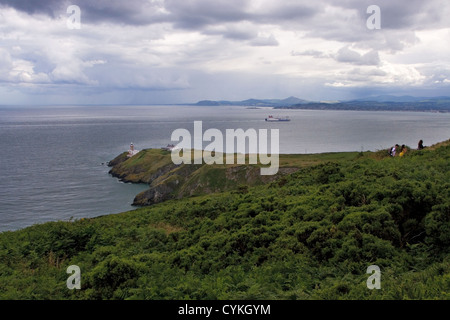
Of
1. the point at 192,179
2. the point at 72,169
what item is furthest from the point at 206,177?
the point at 72,169

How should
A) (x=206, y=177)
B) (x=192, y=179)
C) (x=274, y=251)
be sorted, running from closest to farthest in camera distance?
(x=274, y=251)
(x=206, y=177)
(x=192, y=179)

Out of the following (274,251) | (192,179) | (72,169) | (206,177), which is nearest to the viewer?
(274,251)

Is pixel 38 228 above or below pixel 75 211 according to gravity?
above

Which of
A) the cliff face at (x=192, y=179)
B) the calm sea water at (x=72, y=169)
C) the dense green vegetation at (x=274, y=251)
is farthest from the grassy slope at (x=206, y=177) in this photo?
the dense green vegetation at (x=274, y=251)

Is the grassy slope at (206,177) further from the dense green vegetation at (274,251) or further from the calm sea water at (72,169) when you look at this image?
the dense green vegetation at (274,251)

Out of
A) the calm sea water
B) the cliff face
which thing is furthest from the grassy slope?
the calm sea water

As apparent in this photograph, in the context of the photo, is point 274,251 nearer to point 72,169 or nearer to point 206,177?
point 206,177
